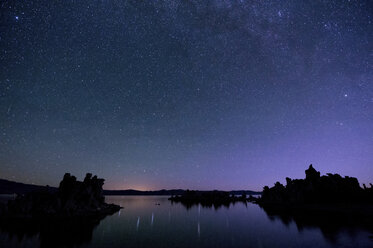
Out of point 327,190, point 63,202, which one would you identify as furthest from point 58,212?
point 327,190

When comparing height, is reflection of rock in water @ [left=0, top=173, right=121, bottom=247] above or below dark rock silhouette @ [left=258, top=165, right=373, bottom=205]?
below

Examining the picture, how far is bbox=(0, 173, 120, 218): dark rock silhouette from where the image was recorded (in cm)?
5894

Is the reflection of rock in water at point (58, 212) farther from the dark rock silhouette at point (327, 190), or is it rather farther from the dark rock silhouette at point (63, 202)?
the dark rock silhouette at point (327, 190)

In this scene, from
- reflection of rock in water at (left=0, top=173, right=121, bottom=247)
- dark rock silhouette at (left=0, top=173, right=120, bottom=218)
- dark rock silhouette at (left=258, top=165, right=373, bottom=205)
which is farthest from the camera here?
dark rock silhouette at (left=258, top=165, right=373, bottom=205)

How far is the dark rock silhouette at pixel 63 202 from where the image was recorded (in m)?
58.9

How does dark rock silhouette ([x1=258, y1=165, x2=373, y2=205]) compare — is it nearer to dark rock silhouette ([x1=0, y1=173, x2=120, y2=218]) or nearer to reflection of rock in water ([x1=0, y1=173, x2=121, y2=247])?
reflection of rock in water ([x1=0, y1=173, x2=121, y2=247])

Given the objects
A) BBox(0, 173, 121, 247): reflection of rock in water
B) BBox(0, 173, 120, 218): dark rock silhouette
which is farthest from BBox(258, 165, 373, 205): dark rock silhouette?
BBox(0, 173, 120, 218): dark rock silhouette

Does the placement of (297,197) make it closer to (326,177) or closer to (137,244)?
(326,177)

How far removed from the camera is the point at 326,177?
3337 inches

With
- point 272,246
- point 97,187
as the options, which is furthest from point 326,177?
point 97,187

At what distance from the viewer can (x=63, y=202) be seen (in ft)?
229

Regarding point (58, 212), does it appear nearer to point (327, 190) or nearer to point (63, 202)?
point (63, 202)

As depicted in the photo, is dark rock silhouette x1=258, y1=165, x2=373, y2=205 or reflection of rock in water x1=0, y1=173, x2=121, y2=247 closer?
reflection of rock in water x1=0, y1=173, x2=121, y2=247

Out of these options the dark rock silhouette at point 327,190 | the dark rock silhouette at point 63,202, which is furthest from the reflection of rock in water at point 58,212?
the dark rock silhouette at point 327,190
